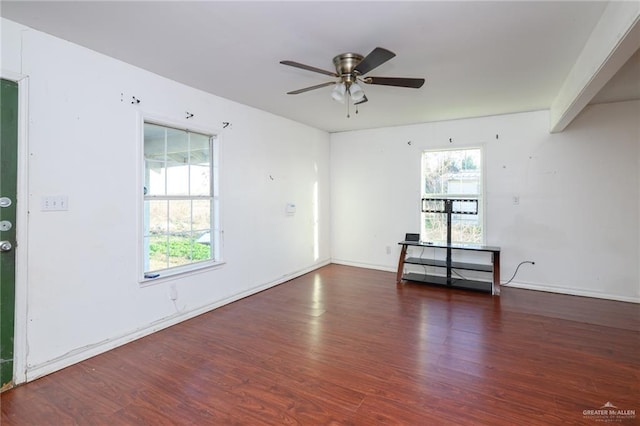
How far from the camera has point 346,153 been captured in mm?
5891

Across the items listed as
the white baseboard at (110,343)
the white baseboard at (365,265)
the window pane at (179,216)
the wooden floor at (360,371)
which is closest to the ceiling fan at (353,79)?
the window pane at (179,216)

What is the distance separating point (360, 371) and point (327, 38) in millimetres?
2517

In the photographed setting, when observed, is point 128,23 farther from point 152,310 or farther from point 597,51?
point 597,51

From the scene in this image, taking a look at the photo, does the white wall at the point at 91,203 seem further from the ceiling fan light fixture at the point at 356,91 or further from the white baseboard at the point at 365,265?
the white baseboard at the point at 365,265

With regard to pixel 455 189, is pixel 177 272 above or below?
below

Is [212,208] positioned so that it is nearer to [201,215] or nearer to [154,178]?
[201,215]

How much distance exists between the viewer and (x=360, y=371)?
2357 millimetres

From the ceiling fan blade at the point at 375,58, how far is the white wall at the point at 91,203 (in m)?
2.00

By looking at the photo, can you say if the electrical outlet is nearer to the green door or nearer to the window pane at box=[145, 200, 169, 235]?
the window pane at box=[145, 200, 169, 235]

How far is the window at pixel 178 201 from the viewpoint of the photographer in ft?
10.3

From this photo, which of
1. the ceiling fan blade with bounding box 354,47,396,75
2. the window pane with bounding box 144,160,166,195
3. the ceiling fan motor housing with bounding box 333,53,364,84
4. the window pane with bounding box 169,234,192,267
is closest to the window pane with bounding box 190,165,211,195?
the window pane with bounding box 144,160,166,195

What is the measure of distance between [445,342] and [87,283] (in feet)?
10.1

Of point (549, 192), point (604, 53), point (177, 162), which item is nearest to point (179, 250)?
point (177, 162)

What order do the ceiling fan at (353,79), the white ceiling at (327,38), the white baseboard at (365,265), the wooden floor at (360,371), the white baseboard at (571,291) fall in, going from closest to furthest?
the wooden floor at (360,371) → the white ceiling at (327,38) → the ceiling fan at (353,79) → the white baseboard at (571,291) → the white baseboard at (365,265)
